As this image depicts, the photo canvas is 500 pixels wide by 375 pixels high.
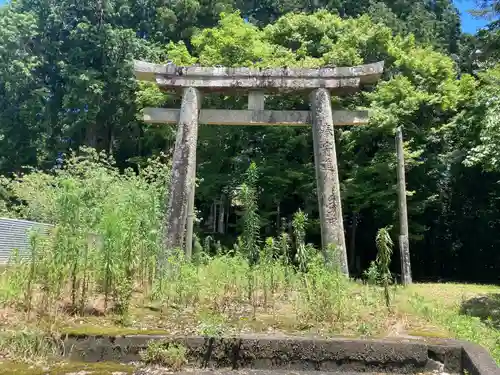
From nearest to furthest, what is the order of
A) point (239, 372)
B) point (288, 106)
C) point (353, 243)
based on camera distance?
point (239, 372), point (288, 106), point (353, 243)

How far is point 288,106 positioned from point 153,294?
1152cm

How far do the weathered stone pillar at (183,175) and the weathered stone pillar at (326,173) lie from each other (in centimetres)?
239

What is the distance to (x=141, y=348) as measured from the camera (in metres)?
3.81

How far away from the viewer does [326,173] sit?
8938mm

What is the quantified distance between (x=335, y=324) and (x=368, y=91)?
1421cm

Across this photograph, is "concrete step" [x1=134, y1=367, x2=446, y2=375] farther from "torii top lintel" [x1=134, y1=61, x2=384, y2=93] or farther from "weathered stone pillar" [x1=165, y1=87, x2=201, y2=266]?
"torii top lintel" [x1=134, y1=61, x2=384, y2=93]

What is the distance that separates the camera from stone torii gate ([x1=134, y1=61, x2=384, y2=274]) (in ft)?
29.1

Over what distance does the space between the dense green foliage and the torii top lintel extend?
2.89 metres

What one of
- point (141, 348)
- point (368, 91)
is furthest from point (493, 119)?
point (368, 91)

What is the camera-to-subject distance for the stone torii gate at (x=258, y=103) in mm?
8859

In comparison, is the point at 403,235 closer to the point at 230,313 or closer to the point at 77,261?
the point at 230,313

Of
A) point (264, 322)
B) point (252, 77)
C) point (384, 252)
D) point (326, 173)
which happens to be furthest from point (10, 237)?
point (384, 252)

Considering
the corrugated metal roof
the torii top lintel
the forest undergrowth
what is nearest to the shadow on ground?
the forest undergrowth

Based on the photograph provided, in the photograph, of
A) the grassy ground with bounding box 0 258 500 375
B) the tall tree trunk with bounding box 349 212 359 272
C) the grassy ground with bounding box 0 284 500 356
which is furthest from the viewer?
the tall tree trunk with bounding box 349 212 359 272
